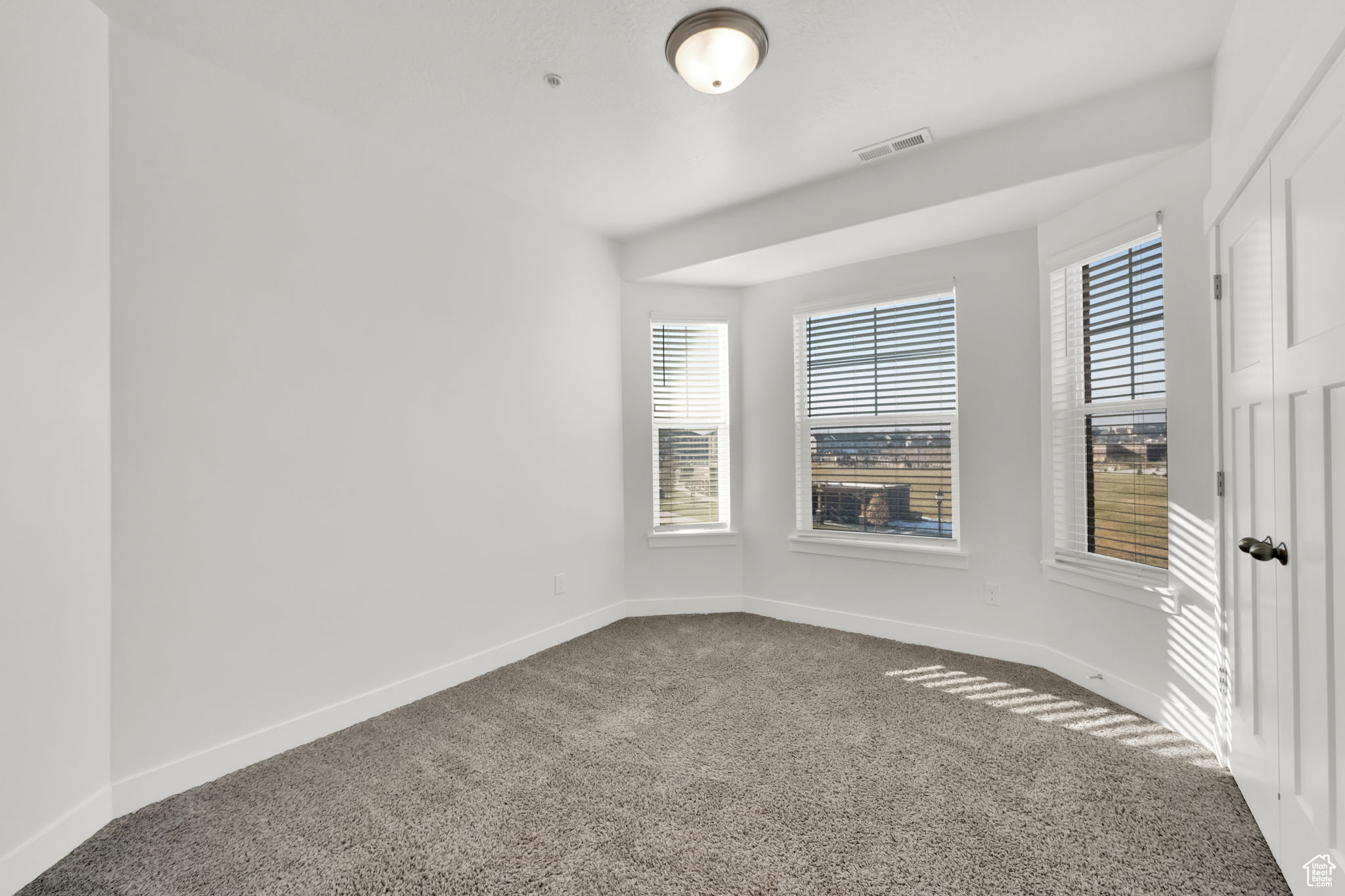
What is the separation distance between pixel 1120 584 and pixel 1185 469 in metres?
0.60

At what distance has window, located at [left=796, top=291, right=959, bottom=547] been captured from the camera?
3.60 m

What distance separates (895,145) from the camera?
2.86 meters

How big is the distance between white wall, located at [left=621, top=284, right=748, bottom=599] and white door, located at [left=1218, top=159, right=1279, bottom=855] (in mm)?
2702

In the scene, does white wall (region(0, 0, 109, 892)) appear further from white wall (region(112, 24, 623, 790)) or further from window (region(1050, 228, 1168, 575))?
window (region(1050, 228, 1168, 575))

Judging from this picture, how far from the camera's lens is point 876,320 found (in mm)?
3834

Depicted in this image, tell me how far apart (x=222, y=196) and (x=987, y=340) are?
3.68 metres

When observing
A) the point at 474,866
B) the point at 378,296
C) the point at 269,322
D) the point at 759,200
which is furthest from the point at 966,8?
the point at 474,866

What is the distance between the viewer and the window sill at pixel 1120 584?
8.19 feet

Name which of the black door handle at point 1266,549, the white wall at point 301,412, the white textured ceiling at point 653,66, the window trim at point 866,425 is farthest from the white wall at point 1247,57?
the white wall at point 301,412

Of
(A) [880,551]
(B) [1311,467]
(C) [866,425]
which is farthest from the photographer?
(C) [866,425]

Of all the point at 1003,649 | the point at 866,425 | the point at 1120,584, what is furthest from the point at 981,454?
the point at 1003,649

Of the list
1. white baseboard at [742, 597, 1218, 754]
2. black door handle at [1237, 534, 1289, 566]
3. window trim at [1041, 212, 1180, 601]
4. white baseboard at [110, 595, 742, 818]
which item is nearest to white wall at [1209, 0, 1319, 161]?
window trim at [1041, 212, 1180, 601]

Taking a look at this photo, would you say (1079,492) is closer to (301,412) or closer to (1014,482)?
(1014,482)

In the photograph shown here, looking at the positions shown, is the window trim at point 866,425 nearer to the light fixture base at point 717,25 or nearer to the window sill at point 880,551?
the window sill at point 880,551
